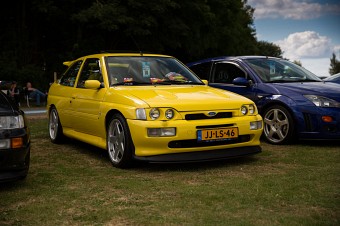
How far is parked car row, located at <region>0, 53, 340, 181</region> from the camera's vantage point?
524 centimetres

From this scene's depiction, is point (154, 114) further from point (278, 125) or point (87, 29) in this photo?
point (87, 29)

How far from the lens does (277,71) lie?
796 cm

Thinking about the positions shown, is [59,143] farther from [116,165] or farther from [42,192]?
[42,192]

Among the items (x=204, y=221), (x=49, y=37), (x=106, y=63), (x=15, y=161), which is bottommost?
(x=204, y=221)

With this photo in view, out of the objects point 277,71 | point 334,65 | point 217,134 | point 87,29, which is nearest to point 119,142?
point 217,134

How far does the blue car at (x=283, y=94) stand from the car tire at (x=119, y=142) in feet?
8.83

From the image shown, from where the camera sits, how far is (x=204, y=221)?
349 cm

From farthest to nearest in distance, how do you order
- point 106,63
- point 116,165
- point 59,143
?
point 59,143
point 106,63
point 116,165

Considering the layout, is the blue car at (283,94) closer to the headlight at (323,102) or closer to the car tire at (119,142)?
the headlight at (323,102)

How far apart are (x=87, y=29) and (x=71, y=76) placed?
19.5m

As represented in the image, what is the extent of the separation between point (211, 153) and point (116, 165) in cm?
115

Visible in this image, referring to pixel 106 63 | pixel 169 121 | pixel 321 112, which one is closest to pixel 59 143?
pixel 106 63

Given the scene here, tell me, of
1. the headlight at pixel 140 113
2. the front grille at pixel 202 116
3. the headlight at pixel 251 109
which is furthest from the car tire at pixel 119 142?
the headlight at pixel 251 109

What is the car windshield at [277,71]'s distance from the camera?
7.80 meters
